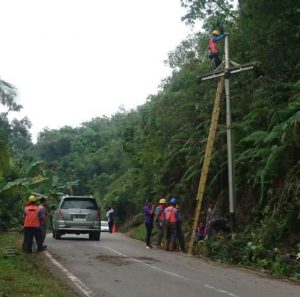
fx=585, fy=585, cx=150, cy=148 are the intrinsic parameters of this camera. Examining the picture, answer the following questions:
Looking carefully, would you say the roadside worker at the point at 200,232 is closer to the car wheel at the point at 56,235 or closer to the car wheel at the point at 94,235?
the car wheel at the point at 94,235

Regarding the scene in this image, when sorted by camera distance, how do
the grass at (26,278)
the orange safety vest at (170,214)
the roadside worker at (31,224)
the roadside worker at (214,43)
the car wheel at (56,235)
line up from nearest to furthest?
the grass at (26,278) < the roadside worker at (31,224) < the roadside worker at (214,43) < the orange safety vest at (170,214) < the car wheel at (56,235)

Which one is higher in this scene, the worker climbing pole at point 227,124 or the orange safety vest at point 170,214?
the worker climbing pole at point 227,124

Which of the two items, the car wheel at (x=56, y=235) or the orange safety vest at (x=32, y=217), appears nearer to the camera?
the orange safety vest at (x=32, y=217)

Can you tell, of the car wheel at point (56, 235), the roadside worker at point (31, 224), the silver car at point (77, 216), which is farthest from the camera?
the car wheel at point (56, 235)

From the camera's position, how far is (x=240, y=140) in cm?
1969

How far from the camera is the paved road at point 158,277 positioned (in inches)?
411

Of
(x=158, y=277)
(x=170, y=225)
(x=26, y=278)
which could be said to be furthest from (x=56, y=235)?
(x=26, y=278)

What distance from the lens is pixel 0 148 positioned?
948 centimetres

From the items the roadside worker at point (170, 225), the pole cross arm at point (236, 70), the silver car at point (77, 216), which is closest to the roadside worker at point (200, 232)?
the roadside worker at point (170, 225)

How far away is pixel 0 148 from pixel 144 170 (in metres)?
22.8

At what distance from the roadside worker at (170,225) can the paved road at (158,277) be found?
2.91 meters

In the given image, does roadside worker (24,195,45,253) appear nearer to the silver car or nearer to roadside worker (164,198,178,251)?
roadside worker (164,198,178,251)

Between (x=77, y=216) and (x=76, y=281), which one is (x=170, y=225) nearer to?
(x=77, y=216)

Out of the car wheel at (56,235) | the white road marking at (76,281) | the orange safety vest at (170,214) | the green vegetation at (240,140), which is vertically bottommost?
the white road marking at (76,281)
